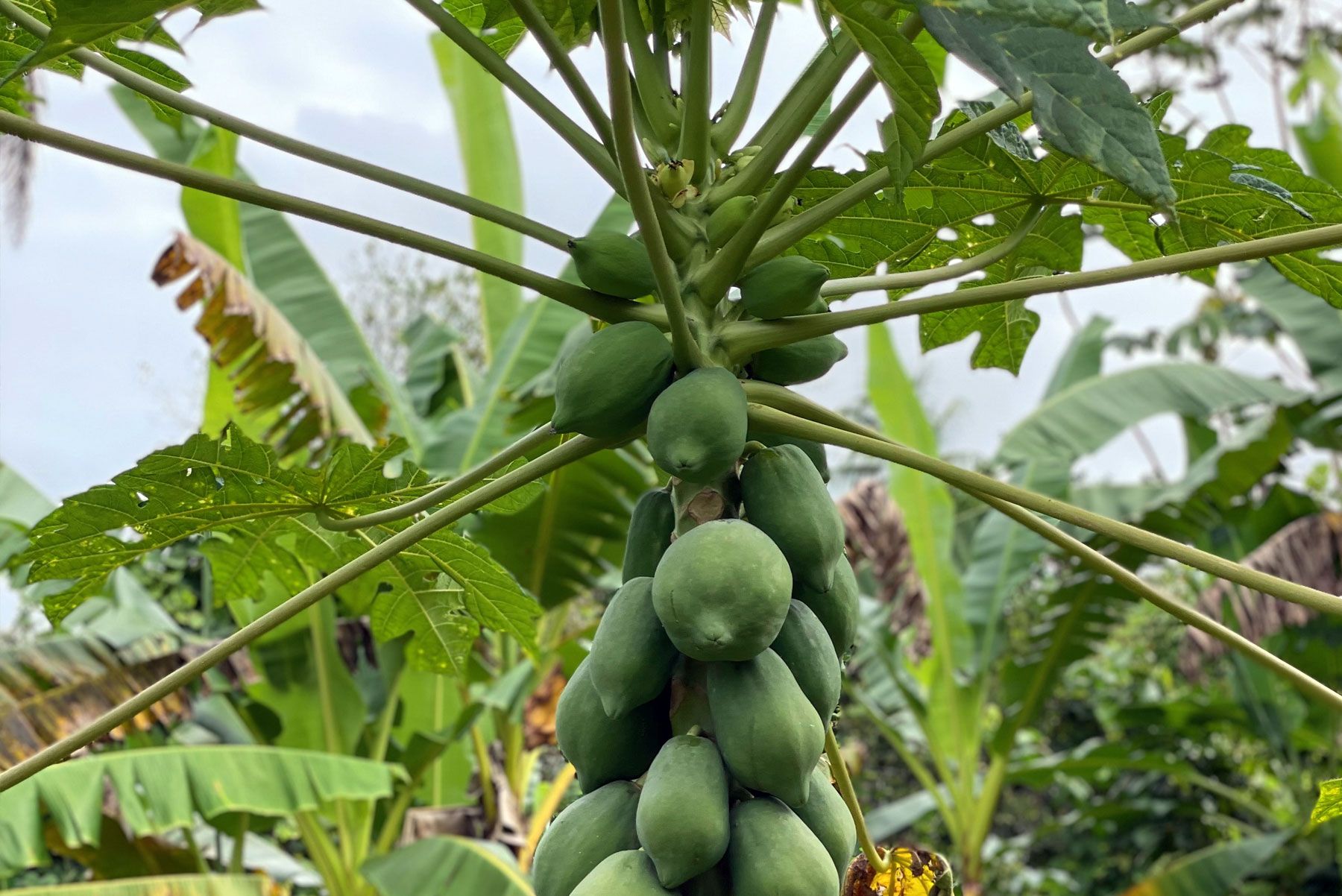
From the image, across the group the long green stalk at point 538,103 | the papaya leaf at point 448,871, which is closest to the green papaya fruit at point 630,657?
the long green stalk at point 538,103

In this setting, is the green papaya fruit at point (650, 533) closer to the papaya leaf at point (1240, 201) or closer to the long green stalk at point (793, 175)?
the long green stalk at point (793, 175)

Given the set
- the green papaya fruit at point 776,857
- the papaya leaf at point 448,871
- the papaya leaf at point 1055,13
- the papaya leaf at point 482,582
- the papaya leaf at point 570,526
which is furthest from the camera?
the papaya leaf at point 570,526

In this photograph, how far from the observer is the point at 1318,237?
2.97 feet

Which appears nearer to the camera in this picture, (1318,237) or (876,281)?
(1318,237)

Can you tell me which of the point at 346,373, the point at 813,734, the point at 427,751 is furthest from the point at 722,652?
the point at 346,373

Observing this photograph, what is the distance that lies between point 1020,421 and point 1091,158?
4.89 meters

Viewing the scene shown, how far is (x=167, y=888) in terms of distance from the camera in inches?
120

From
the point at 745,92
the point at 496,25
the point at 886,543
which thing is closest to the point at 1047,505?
the point at 745,92

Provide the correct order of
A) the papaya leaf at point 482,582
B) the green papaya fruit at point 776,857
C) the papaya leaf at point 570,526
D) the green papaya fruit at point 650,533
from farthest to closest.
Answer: the papaya leaf at point 570,526
the papaya leaf at point 482,582
the green papaya fruit at point 650,533
the green papaya fruit at point 776,857

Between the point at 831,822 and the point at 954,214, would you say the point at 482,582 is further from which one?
the point at 954,214

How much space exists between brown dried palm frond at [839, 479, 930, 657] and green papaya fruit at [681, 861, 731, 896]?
4250 millimetres

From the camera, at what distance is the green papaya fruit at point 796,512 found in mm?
870

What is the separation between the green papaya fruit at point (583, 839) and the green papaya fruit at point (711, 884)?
0.16 feet

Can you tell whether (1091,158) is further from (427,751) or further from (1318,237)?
(427,751)
